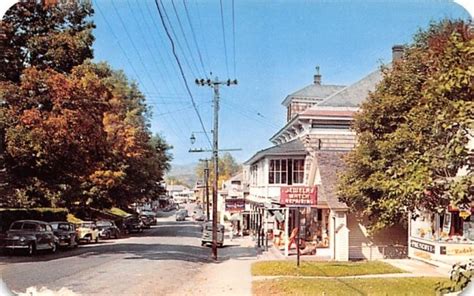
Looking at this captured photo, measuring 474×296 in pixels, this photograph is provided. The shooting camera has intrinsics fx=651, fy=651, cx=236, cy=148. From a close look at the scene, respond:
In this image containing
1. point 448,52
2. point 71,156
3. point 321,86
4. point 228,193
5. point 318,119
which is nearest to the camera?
point 448,52

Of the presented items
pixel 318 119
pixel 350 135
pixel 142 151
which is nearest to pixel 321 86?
pixel 318 119

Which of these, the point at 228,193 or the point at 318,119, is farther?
the point at 228,193

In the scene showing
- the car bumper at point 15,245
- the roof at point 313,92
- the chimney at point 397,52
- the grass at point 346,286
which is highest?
the chimney at point 397,52

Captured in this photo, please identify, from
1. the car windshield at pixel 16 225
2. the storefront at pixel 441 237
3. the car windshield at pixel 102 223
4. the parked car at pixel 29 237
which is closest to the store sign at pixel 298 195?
the storefront at pixel 441 237

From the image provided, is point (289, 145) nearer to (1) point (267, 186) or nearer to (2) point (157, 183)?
(1) point (267, 186)

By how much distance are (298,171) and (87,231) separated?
2.67 meters

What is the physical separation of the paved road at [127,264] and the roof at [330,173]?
1.33m

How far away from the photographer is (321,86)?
22.2 feet

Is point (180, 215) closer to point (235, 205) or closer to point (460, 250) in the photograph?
point (235, 205)

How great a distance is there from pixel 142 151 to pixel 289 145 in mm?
1701

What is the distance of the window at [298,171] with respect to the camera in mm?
7633

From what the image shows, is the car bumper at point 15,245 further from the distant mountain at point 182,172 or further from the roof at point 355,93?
the roof at point 355,93

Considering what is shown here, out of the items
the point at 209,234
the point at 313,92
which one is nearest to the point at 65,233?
the point at 209,234

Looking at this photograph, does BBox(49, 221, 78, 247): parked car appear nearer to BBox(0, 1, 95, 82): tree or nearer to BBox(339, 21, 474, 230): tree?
BBox(0, 1, 95, 82): tree
